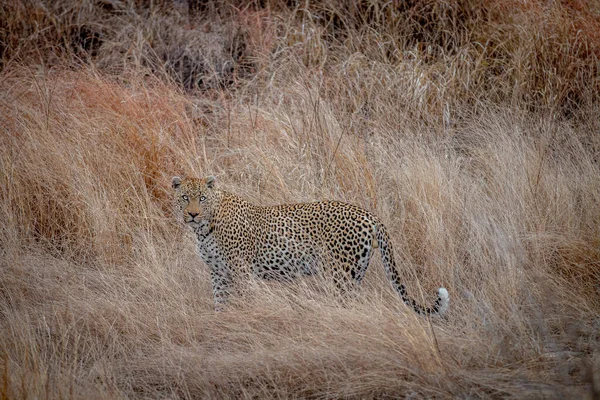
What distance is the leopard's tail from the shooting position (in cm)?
479

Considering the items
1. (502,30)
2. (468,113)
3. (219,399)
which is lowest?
(219,399)

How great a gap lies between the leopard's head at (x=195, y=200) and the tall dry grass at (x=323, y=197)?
569mm

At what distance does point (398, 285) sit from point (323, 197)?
5.65 ft

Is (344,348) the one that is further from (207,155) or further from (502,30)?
(502,30)

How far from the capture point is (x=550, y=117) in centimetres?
744

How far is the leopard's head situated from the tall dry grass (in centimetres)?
57

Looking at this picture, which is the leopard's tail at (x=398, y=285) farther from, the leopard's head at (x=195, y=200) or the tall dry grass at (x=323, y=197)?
the leopard's head at (x=195, y=200)

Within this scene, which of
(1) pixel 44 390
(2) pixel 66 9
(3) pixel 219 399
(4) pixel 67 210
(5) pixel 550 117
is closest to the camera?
(1) pixel 44 390

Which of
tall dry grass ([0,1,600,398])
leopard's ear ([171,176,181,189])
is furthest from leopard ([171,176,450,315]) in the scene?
tall dry grass ([0,1,600,398])

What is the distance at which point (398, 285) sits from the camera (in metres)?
5.19

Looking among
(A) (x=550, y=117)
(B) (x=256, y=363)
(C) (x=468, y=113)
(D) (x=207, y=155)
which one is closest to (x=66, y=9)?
(D) (x=207, y=155)

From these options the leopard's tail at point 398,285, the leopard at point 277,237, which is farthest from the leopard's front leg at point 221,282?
the leopard's tail at point 398,285

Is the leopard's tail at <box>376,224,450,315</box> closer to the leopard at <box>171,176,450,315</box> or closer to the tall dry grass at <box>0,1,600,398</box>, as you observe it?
the leopard at <box>171,176,450,315</box>

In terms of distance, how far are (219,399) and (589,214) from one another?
351 cm
